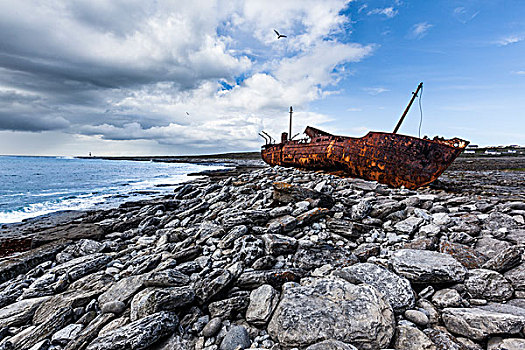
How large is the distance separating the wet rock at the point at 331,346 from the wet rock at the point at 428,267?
5.44 feet

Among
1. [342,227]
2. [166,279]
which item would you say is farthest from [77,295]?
[342,227]

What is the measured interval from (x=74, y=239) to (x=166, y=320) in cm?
787

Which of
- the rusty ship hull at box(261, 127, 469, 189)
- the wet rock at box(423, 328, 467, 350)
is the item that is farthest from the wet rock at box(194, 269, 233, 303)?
the rusty ship hull at box(261, 127, 469, 189)

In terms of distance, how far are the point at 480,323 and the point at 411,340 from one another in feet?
2.52

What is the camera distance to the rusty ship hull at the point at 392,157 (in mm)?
8359

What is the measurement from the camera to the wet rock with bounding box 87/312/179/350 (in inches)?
116

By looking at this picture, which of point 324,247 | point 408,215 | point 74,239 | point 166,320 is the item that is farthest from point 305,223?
point 74,239

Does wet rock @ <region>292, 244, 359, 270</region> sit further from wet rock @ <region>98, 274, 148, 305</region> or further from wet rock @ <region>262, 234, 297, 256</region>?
wet rock @ <region>98, 274, 148, 305</region>

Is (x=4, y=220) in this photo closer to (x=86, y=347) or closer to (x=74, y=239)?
(x=74, y=239)

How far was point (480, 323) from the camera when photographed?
2779 millimetres

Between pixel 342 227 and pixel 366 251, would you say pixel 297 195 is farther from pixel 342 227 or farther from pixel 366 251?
pixel 366 251

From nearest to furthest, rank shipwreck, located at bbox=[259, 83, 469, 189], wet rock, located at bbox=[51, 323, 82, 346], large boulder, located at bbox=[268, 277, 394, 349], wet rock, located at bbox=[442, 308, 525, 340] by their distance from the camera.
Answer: wet rock, located at bbox=[442, 308, 525, 340]
large boulder, located at bbox=[268, 277, 394, 349]
wet rock, located at bbox=[51, 323, 82, 346]
shipwreck, located at bbox=[259, 83, 469, 189]

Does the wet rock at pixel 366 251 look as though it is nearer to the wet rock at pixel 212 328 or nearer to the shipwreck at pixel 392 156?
the wet rock at pixel 212 328

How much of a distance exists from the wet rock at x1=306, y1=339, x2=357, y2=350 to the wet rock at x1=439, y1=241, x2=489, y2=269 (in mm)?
2591
